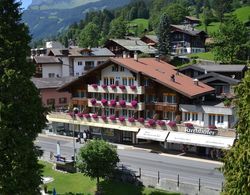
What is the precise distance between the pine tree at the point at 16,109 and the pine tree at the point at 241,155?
14.2 m

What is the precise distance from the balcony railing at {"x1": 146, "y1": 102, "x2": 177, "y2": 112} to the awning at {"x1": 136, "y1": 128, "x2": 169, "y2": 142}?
11.5 ft

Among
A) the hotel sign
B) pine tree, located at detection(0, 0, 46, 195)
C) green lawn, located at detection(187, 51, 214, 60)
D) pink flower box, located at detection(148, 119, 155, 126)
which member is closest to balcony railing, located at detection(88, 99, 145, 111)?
pink flower box, located at detection(148, 119, 155, 126)

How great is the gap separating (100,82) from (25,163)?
38441mm

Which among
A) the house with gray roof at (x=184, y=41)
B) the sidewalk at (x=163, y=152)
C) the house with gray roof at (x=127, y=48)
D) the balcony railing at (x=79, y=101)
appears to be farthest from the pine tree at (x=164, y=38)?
the sidewalk at (x=163, y=152)

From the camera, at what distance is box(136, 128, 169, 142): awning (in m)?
→ 59.5

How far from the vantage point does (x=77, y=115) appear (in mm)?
69875

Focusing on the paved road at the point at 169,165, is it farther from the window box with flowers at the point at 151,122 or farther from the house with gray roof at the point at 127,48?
the house with gray roof at the point at 127,48

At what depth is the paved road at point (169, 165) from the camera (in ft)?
154

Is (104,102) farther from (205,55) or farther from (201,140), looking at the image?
(205,55)

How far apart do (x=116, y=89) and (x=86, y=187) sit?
22.8m

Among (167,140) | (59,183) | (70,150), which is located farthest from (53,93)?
(59,183)

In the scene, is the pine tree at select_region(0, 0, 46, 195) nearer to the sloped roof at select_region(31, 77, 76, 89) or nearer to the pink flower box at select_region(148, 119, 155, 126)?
the pink flower box at select_region(148, 119, 155, 126)

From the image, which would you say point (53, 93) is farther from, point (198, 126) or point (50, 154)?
point (198, 126)

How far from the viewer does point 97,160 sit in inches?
1731
